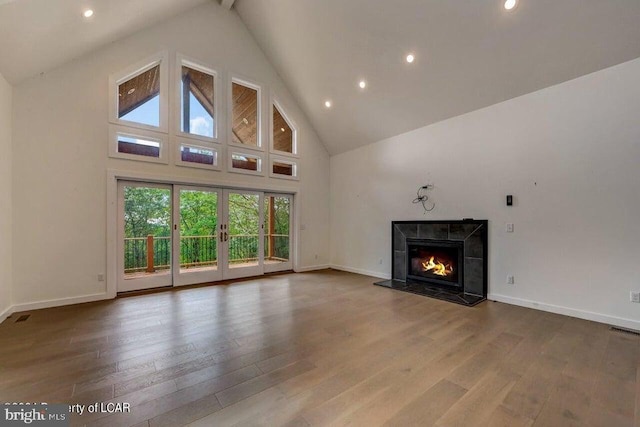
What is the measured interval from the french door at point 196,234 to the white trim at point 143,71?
101 cm

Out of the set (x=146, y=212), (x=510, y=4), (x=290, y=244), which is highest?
(x=510, y=4)

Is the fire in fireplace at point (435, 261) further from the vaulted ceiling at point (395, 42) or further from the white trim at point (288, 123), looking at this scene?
the white trim at point (288, 123)

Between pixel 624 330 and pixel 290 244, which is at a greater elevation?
pixel 290 244

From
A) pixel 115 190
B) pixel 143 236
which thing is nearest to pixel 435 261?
pixel 143 236

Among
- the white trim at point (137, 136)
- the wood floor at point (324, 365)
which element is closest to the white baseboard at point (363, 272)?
the wood floor at point (324, 365)

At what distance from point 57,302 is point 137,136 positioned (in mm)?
2767

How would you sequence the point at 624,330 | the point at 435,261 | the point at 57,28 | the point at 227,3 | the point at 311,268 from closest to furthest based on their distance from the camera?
the point at 624,330 → the point at 57,28 → the point at 435,261 → the point at 227,3 → the point at 311,268

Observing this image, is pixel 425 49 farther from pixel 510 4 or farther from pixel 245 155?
pixel 245 155

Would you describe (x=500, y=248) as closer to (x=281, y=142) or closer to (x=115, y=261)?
(x=281, y=142)

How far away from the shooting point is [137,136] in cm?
460

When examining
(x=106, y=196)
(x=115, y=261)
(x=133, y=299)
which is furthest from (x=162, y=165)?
(x=133, y=299)

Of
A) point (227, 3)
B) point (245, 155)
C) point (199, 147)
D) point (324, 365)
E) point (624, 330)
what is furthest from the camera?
point (245, 155)

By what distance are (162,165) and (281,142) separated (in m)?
2.65

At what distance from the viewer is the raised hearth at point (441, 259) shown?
4.38 metres
